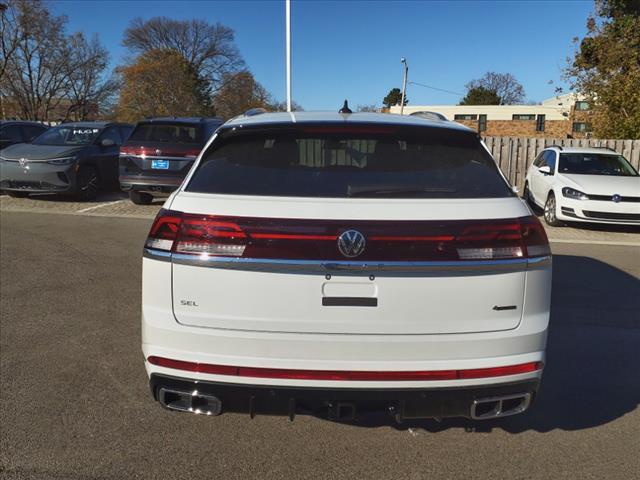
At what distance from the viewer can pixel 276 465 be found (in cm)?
274

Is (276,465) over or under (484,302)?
under

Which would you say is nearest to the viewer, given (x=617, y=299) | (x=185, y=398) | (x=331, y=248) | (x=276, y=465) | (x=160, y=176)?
(x=331, y=248)

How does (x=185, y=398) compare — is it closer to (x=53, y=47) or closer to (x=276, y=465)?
(x=276, y=465)

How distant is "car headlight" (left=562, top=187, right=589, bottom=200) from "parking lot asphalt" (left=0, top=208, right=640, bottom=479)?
16.7 ft

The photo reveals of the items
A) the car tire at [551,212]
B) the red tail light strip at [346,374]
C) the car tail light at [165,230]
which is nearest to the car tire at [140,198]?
the car tire at [551,212]

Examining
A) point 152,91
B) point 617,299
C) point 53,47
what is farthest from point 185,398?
point 152,91

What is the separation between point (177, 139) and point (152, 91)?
4291 cm

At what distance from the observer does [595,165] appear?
11.0m

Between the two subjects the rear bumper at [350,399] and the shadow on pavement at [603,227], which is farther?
the shadow on pavement at [603,227]

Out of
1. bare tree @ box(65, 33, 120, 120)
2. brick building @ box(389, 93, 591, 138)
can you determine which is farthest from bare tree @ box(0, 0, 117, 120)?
brick building @ box(389, 93, 591, 138)

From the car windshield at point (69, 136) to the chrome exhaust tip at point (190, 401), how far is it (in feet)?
36.3

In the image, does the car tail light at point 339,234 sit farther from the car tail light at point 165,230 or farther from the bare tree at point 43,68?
the bare tree at point 43,68

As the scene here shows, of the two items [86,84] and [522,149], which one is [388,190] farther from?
[86,84]

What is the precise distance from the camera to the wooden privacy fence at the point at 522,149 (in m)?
15.0
